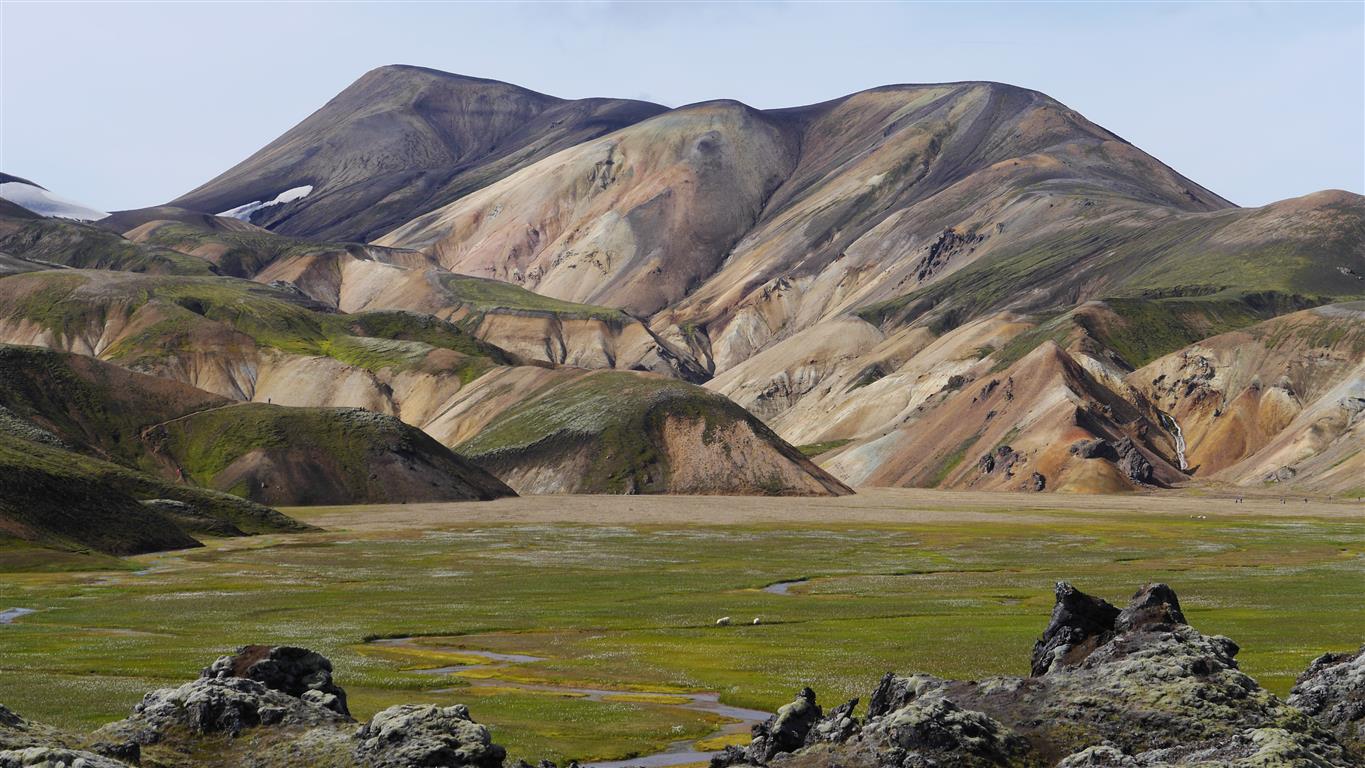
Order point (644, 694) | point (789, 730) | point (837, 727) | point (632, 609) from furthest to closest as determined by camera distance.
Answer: point (632, 609) → point (644, 694) → point (789, 730) → point (837, 727)

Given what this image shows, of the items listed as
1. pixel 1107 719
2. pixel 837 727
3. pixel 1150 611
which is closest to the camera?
pixel 1107 719

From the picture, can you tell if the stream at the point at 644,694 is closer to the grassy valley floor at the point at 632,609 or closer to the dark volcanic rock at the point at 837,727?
the grassy valley floor at the point at 632,609

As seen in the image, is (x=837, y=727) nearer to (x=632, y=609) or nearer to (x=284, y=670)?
(x=284, y=670)

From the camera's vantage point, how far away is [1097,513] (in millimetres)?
183875

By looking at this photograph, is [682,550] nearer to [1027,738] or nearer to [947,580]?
[947,580]

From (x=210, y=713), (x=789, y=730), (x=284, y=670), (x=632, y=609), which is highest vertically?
(x=284, y=670)

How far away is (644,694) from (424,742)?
26976mm

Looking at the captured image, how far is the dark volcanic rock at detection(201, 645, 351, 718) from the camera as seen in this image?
2852 cm

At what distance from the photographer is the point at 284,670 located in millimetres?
28906

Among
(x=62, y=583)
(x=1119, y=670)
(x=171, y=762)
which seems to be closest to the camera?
(x=171, y=762)

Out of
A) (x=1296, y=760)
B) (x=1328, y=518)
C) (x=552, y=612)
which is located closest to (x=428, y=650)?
(x=552, y=612)

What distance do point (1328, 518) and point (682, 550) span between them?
79.6m

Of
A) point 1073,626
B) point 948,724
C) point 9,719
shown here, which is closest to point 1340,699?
point 1073,626

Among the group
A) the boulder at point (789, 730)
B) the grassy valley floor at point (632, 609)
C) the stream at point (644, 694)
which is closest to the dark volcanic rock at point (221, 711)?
the boulder at point (789, 730)
